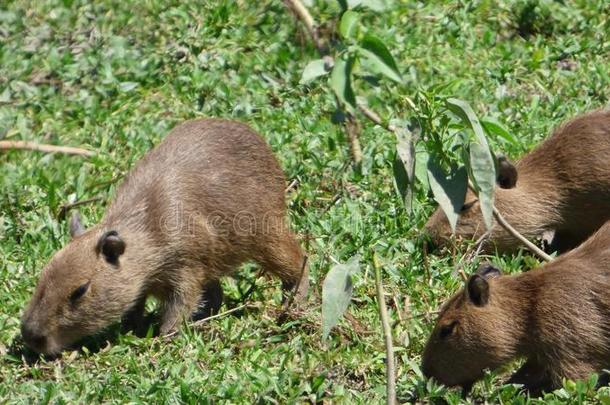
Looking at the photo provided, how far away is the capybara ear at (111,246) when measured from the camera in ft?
22.5

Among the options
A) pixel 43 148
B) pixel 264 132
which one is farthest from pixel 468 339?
pixel 43 148

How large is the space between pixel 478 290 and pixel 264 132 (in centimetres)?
299

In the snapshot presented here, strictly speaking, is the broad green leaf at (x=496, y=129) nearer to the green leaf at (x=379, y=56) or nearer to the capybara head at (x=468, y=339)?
the capybara head at (x=468, y=339)

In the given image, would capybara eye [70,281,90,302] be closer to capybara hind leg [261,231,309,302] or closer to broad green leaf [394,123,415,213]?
capybara hind leg [261,231,309,302]

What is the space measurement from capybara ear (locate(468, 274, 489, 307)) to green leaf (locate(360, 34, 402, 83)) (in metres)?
1.55

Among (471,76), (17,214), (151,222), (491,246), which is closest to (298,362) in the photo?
(151,222)

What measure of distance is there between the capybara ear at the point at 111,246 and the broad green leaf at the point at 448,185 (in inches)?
81.9

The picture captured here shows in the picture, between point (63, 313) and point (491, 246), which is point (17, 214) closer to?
point (63, 313)

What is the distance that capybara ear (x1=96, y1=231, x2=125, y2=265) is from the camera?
6844 millimetres

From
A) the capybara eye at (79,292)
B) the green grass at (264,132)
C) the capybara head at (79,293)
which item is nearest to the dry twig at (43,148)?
the green grass at (264,132)

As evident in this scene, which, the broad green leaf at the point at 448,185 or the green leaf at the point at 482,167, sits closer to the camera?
the green leaf at the point at 482,167

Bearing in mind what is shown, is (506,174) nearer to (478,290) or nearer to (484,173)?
(478,290)

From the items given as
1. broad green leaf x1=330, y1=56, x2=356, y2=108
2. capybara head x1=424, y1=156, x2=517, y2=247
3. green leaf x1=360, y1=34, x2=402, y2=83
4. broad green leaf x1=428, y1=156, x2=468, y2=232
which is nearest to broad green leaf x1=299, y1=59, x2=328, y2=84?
broad green leaf x1=330, y1=56, x2=356, y2=108

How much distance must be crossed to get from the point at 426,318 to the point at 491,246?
43.3 inches
